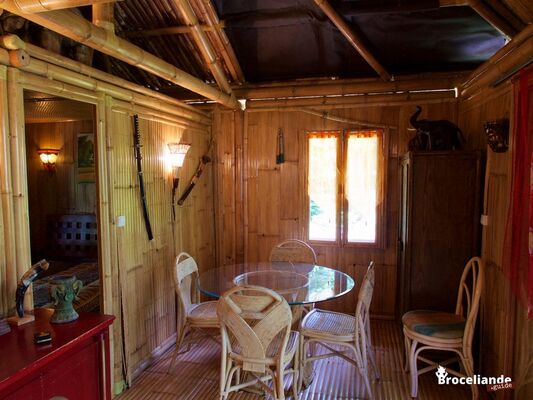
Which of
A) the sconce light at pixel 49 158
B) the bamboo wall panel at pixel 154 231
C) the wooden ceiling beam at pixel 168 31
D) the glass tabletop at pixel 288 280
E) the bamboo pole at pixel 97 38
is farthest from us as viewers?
the sconce light at pixel 49 158

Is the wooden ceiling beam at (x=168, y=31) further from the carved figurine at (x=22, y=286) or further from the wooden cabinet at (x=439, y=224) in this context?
the carved figurine at (x=22, y=286)

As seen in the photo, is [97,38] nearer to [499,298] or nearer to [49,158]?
[49,158]

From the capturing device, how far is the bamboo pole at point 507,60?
209 centimetres

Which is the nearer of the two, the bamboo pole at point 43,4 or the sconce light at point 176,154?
the bamboo pole at point 43,4

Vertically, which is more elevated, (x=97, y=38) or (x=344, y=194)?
(x=97, y=38)

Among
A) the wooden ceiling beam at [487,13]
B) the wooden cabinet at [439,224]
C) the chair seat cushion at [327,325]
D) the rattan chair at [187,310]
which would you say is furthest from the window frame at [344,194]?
the rattan chair at [187,310]

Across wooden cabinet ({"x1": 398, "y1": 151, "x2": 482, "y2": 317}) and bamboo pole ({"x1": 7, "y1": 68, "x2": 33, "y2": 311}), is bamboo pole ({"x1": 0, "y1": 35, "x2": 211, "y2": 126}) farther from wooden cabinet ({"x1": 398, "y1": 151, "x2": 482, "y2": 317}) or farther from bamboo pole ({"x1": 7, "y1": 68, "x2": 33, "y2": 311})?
wooden cabinet ({"x1": 398, "y1": 151, "x2": 482, "y2": 317})

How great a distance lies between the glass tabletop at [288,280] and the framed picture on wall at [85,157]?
6.27 ft

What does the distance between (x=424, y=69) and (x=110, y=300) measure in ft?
11.6

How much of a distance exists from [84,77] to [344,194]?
271 centimetres

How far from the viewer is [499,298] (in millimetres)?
2590

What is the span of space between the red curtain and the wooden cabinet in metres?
0.64

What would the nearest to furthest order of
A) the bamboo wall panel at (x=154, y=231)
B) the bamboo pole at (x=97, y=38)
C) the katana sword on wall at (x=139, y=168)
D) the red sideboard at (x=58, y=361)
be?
1. the red sideboard at (x=58, y=361)
2. the bamboo pole at (x=97, y=38)
3. the bamboo wall panel at (x=154, y=231)
4. the katana sword on wall at (x=139, y=168)

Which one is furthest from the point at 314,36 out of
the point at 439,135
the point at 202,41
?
the point at 439,135
